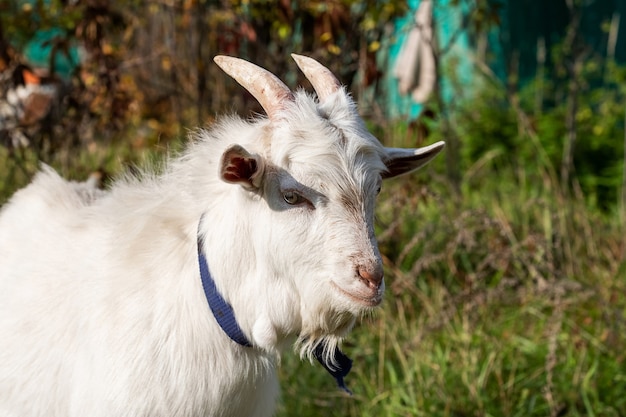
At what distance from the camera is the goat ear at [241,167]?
2.88 metres

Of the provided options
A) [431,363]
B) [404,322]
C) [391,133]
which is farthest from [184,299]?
A: [391,133]

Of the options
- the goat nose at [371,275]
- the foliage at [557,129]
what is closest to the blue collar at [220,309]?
the goat nose at [371,275]

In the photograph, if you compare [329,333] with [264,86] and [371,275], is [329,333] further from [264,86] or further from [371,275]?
→ [264,86]

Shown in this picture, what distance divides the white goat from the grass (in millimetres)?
863

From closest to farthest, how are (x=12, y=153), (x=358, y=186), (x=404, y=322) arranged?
(x=358, y=186), (x=404, y=322), (x=12, y=153)

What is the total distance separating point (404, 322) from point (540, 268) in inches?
35.7

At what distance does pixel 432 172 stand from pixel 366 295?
4027 millimetres

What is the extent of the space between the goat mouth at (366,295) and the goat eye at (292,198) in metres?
0.30

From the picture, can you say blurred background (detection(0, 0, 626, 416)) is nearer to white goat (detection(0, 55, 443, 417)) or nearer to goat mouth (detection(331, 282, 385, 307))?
white goat (detection(0, 55, 443, 417))

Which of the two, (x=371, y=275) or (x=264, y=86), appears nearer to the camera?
(x=371, y=275)

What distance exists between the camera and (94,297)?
3.40 meters

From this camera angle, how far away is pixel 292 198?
3012 mm

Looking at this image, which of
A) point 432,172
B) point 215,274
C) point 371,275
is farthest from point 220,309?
point 432,172

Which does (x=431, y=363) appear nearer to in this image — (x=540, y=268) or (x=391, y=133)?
(x=540, y=268)
